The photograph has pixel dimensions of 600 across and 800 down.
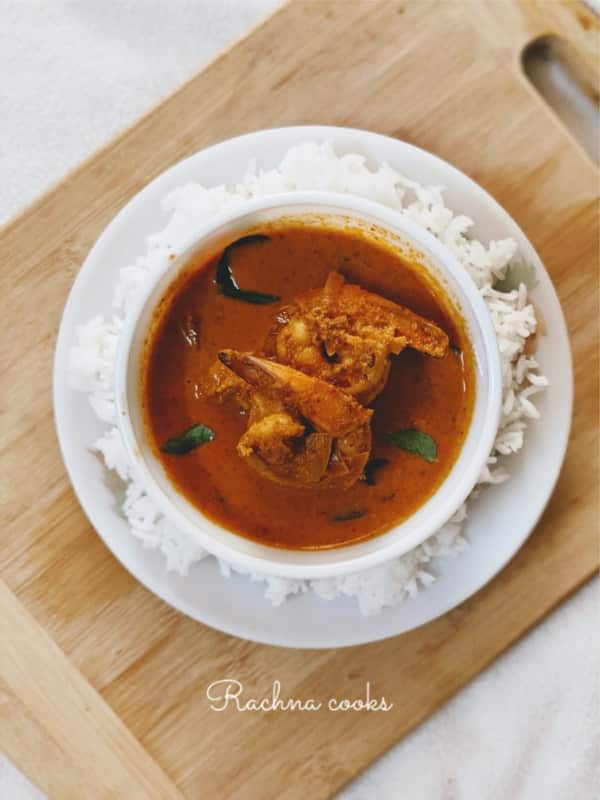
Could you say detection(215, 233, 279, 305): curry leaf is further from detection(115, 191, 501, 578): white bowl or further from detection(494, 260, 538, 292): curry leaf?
detection(494, 260, 538, 292): curry leaf

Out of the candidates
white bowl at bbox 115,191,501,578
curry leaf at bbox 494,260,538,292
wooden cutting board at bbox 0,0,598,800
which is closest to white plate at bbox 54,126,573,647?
curry leaf at bbox 494,260,538,292

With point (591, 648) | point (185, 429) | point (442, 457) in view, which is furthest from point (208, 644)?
point (591, 648)

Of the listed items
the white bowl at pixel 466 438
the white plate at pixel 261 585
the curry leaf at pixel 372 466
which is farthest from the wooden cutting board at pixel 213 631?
the curry leaf at pixel 372 466

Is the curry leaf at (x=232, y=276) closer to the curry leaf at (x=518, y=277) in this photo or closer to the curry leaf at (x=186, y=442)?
the curry leaf at (x=186, y=442)

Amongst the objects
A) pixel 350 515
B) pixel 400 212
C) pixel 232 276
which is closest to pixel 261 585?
pixel 350 515

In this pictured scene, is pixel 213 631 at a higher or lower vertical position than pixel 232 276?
lower

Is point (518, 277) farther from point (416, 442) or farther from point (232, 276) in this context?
point (232, 276)
